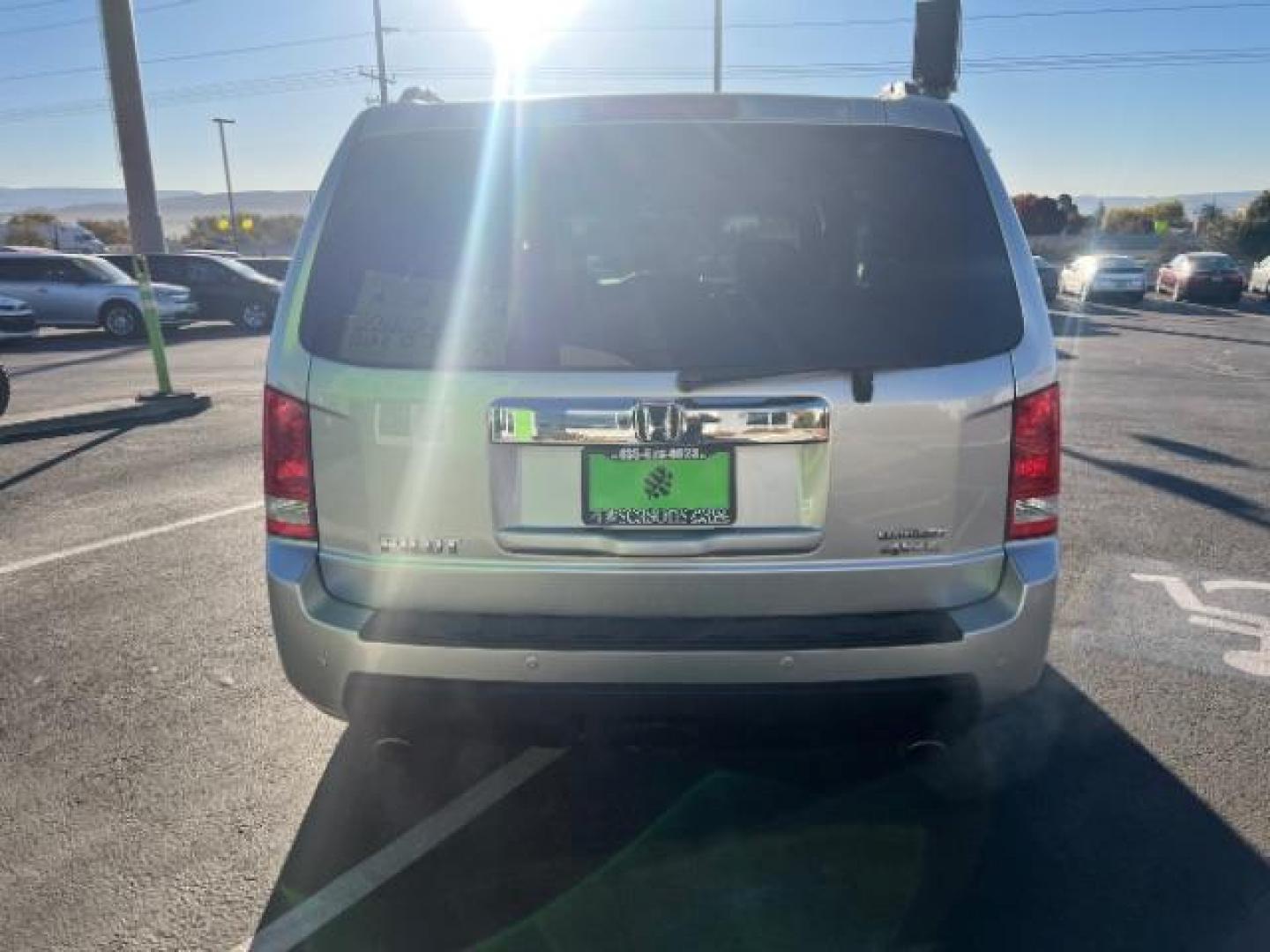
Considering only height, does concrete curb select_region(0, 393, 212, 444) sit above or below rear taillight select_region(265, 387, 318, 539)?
below

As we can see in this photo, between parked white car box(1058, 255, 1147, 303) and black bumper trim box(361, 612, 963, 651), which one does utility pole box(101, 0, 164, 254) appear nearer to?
black bumper trim box(361, 612, 963, 651)

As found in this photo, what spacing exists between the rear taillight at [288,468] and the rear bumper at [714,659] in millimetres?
173

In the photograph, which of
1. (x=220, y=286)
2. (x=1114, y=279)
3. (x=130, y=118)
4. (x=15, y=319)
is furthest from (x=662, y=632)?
(x=1114, y=279)

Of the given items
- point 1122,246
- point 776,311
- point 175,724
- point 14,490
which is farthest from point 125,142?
point 1122,246

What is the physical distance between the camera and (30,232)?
178ft

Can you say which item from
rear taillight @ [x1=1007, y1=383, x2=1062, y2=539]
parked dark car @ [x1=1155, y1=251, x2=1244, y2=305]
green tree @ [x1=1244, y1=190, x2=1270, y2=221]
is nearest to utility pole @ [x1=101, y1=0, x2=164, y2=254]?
rear taillight @ [x1=1007, y1=383, x2=1062, y2=539]

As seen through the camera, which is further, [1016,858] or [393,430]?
[1016,858]

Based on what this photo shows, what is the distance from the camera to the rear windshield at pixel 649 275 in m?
2.29

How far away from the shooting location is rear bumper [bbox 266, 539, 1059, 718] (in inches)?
89.0

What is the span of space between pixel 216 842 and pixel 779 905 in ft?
5.28

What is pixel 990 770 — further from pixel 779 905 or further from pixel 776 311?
pixel 776 311

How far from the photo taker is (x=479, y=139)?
2533 millimetres

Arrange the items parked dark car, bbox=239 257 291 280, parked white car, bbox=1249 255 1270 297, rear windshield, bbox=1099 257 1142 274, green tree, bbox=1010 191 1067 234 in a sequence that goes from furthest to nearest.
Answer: green tree, bbox=1010 191 1067 234
parked white car, bbox=1249 255 1270 297
rear windshield, bbox=1099 257 1142 274
parked dark car, bbox=239 257 291 280

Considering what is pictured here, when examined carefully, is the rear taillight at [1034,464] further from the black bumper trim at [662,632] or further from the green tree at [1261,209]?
the green tree at [1261,209]
